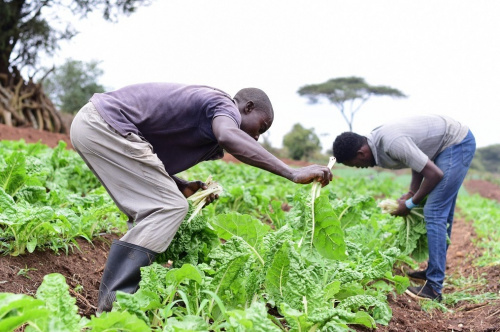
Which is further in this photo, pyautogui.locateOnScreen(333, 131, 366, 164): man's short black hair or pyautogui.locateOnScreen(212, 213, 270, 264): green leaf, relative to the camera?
pyautogui.locateOnScreen(333, 131, 366, 164): man's short black hair

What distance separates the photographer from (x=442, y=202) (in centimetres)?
427

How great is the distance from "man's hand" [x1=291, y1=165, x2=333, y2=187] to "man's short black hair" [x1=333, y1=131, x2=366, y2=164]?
1.65m

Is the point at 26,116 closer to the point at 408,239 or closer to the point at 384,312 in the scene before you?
the point at 408,239

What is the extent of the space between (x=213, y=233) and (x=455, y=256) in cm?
452

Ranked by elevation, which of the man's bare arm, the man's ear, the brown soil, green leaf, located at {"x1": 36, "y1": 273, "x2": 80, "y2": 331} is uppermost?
the man's ear

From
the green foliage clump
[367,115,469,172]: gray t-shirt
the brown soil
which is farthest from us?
[367,115,469,172]: gray t-shirt

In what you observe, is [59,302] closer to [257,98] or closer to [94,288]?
[94,288]

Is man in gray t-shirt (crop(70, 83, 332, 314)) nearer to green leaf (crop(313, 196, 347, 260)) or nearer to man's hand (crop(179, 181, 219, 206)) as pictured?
green leaf (crop(313, 196, 347, 260))

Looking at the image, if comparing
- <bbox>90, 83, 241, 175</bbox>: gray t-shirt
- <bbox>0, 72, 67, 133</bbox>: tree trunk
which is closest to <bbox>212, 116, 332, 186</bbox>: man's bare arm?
<bbox>90, 83, 241, 175</bbox>: gray t-shirt

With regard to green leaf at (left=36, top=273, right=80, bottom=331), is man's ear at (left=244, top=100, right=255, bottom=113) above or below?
above

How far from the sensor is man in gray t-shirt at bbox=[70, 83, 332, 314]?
2625 mm

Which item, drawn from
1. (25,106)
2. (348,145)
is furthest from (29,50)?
(348,145)

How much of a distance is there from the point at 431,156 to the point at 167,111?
2.48 metres

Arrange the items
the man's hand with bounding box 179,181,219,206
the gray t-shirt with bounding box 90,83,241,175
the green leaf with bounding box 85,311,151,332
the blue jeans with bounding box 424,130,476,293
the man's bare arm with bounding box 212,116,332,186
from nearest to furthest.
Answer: the green leaf with bounding box 85,311,151,332
the man's bare arm with bounding box 212,116,332,186
the gray t-shirt with bounding box 90,83,241,175
the man's hand with bounding box 179,181,219,206
the blue jeans with bounding box 424,130,476,293
